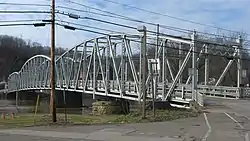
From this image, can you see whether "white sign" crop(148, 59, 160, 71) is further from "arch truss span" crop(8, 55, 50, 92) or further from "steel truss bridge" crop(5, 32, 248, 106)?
"arch truss span" crop(8, 55, 50, 92)

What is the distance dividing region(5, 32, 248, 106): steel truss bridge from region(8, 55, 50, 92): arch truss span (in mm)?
609

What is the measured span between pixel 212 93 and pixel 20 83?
99.1m

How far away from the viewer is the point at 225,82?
90.8 m

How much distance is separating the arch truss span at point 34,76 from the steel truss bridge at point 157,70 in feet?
2.00

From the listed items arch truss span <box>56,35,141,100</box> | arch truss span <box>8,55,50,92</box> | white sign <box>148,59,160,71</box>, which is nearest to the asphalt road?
white sign <box>148,59,160,71</box>

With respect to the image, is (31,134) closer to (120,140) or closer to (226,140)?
(120,140)

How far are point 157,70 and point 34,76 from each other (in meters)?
105

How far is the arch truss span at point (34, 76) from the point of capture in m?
115

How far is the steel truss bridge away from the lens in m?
44.3

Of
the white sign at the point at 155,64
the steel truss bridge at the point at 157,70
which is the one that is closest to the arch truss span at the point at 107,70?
the steel truss bridge at the point at 157,70

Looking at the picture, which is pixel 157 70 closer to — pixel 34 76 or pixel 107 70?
pixel 107 70

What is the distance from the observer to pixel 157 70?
2605 centimetres

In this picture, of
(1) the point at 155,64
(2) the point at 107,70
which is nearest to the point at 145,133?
(1) the point at 155,64

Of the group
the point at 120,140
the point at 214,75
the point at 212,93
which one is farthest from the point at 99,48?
the point at 120,140
